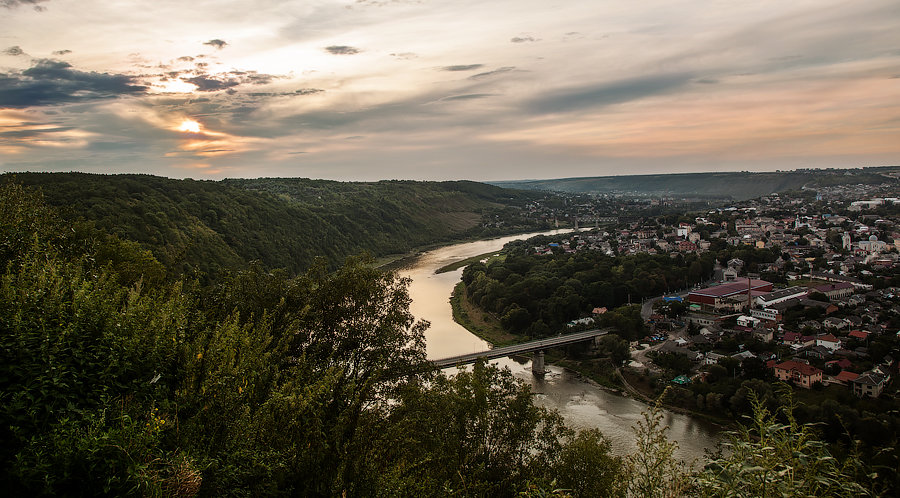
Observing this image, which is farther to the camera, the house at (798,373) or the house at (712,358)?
the house at (712,358)

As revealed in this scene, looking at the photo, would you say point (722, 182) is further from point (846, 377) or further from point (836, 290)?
point (846, 377)

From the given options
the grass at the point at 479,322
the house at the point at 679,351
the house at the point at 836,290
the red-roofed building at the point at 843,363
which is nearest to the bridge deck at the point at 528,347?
the grass at the point at 479,322

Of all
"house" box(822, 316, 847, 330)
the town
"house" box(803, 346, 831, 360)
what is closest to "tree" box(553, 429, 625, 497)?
the town

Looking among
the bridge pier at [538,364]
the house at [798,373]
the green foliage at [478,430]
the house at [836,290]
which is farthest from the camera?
the house at [836,290]

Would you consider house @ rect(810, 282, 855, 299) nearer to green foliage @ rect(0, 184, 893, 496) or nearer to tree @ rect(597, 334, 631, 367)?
tree @ rect(597, 334, 631, 367)

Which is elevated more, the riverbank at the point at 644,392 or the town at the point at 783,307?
the town at the point at 783,307

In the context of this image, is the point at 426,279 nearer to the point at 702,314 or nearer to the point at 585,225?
the point at 702,314

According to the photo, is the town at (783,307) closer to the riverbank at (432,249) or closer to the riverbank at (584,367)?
the riverbank at (584,367)
